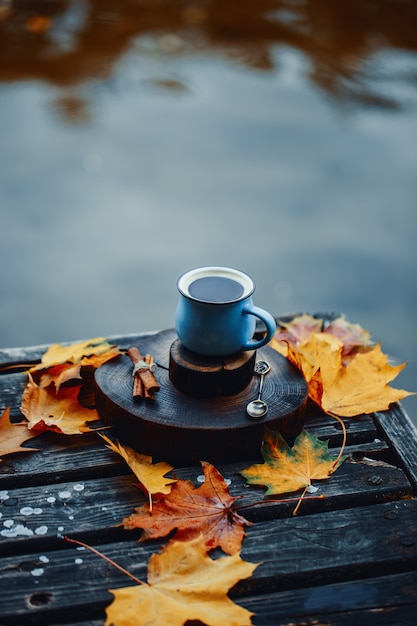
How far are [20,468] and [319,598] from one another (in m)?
0.65

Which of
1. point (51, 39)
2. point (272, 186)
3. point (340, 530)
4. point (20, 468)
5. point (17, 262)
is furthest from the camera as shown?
point (51, 39)

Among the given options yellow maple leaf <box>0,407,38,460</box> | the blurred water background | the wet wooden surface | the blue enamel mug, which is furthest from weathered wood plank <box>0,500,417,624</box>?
the blurred water background

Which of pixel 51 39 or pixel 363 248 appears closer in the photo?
pixel 363 248

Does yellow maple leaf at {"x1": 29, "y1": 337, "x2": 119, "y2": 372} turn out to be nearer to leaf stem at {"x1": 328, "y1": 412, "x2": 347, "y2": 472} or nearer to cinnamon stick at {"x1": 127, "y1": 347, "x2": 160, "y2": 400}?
cinnamon stick at {"x1": 127, "y1": 347, "x2": 160, "y2": 400}

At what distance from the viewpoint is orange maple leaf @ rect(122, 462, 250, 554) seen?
122 cm

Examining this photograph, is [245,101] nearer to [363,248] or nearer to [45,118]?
[45,118]

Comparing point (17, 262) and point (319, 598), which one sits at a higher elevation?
point (319, 598)

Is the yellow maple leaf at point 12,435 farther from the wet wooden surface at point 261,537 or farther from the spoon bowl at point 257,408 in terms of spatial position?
the spoon bowl at point 257,408

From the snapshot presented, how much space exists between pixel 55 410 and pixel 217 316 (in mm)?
449

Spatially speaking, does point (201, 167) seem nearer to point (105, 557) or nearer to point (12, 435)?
point (12, 435)

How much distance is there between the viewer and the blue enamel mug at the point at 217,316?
4.45ft

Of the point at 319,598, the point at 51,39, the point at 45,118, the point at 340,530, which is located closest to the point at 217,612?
the point at 319,598

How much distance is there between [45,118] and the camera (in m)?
4.03

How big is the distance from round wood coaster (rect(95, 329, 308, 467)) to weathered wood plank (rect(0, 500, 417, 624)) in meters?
0.19
